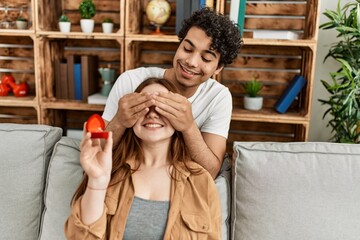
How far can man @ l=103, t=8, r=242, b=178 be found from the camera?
4.47 feet

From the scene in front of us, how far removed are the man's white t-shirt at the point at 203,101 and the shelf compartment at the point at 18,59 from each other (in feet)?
3.71

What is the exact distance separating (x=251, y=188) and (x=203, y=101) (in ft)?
1.80

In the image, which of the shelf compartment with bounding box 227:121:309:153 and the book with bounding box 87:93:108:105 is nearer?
the book with bounding box 87:93:108:105

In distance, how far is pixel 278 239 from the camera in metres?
1.36

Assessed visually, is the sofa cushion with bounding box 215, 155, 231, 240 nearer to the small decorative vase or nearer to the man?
the man

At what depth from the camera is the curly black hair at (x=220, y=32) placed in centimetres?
161

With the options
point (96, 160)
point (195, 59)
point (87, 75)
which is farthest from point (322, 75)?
point (96, 160)

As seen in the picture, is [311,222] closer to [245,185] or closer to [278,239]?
[278,239]

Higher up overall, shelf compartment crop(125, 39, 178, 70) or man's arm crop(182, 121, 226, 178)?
shelf compartment crop(125, 39, 178, 70)

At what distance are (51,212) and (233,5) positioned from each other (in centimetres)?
141

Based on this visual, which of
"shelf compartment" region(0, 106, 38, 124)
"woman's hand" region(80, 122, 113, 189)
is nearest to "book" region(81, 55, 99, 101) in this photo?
"shelf compartment" region(0, 106, 38, 124)

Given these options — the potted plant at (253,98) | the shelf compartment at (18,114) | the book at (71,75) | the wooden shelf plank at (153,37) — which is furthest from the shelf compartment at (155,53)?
the shelf compartment at (18,114)

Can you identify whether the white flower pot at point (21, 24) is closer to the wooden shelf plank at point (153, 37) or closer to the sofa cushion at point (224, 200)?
the wooden shelf plank at point (153, 37)

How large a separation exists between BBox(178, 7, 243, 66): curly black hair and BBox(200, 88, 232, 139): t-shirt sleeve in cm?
18
